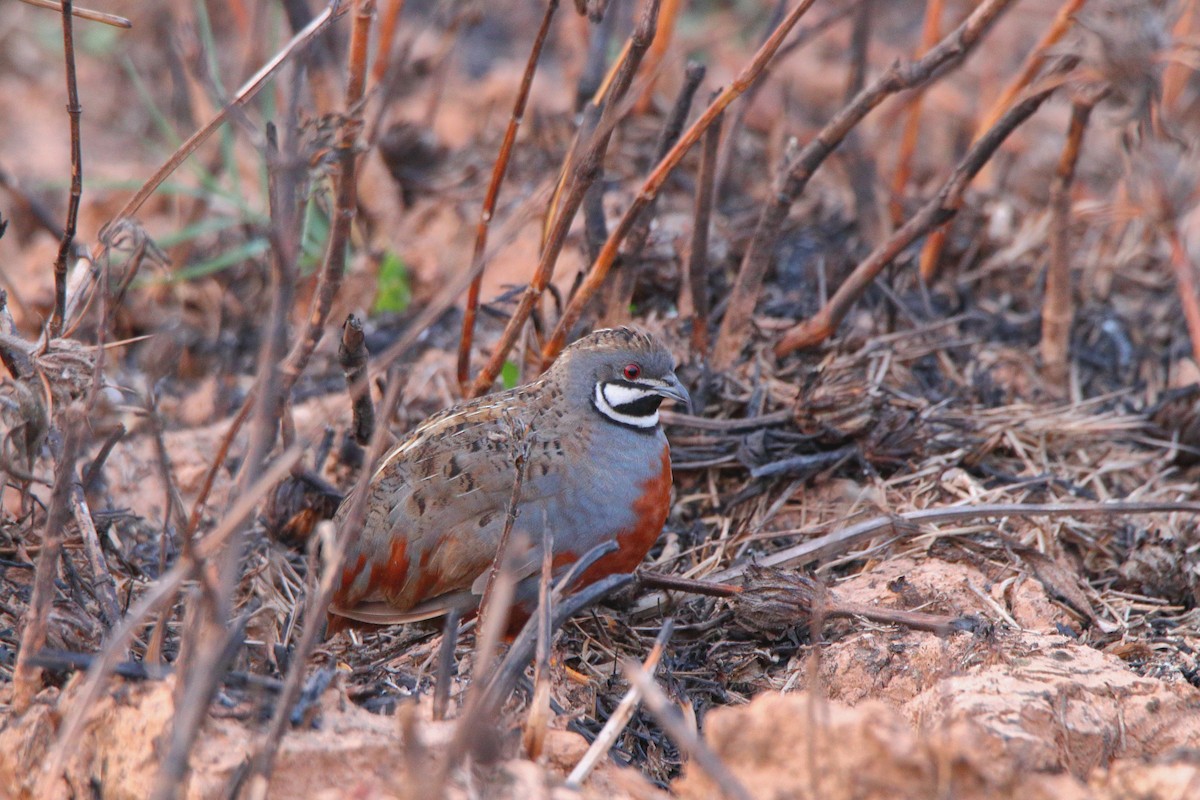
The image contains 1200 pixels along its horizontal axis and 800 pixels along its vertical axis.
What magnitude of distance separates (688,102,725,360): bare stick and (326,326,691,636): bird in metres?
0.84

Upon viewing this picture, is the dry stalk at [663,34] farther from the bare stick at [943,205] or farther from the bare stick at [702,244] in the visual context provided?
the bare stick at [943,205]

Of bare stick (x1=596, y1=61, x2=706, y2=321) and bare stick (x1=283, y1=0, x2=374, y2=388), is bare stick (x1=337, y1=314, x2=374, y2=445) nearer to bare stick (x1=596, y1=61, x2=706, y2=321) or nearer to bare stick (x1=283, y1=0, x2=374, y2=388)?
bare stick (x1=283, y1=0, x2=374, y2=388)

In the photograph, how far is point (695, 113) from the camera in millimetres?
6930

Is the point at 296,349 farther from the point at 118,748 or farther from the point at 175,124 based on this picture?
the point at 175,124

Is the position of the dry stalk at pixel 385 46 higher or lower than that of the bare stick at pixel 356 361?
higher

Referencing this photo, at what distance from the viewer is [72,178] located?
3.77 meters

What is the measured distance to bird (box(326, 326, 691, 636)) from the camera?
4250mm

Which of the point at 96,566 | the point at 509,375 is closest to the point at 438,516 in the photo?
the point at 96,566

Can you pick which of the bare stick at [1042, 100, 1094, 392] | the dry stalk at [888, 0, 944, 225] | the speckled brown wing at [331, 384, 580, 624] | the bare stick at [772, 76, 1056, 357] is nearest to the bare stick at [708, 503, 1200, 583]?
the speckled brown wing at [331, 384, 580, 624]

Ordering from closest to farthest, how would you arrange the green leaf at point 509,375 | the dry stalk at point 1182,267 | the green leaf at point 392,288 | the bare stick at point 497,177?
the dry stalk at point 1182,267 → the bare stick at point 497,177 → the green leaf at point 509,375 → the green leaf at point 392,288

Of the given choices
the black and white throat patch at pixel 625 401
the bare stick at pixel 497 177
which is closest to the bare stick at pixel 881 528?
the black and white throat patch at pixel 625 401

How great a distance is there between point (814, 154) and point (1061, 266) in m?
1.32

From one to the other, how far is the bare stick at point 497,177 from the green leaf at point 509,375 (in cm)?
18

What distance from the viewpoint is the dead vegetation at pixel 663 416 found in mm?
2730
